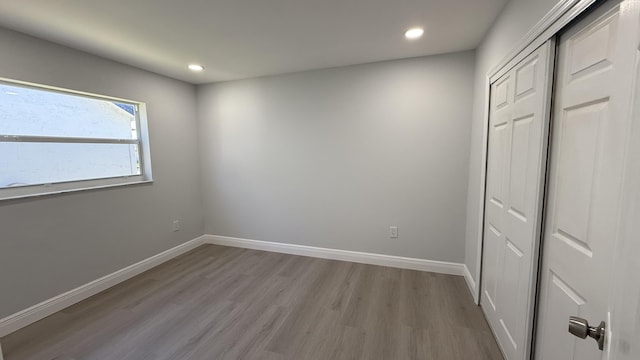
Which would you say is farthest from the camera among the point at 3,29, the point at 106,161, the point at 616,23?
the point at 106,161

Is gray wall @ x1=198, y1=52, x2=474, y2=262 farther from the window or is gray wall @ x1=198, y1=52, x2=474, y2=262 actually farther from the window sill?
the window sill

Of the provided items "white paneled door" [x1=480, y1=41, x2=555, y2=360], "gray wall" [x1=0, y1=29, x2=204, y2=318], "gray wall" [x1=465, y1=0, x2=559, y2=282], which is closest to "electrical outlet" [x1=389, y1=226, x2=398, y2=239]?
"gray wall" [x1=465, y1=0, x2=559, y2=282]

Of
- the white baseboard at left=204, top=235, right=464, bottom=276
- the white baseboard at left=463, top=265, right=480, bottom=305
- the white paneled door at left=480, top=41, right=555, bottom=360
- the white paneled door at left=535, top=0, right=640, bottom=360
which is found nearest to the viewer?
the white paneled door at left=535, top=0, right=640, bottom=360

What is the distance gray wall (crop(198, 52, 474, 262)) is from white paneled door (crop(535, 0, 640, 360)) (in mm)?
1592

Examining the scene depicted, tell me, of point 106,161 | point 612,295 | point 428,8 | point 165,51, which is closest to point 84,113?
point 106,161

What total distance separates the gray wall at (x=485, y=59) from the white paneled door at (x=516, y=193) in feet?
0.63

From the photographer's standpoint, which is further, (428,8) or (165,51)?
(165,51)

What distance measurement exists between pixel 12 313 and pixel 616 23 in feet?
13.1

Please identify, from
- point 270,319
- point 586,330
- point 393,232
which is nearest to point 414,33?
point 393,232

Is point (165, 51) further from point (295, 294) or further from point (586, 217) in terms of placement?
point (586, 217)

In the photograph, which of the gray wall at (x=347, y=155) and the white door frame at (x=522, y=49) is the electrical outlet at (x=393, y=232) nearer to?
the gray wall at (x=347, y=155)

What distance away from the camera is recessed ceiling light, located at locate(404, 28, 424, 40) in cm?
219

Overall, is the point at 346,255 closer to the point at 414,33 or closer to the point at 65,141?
the point at 414,33

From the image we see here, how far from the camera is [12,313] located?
2.06m
